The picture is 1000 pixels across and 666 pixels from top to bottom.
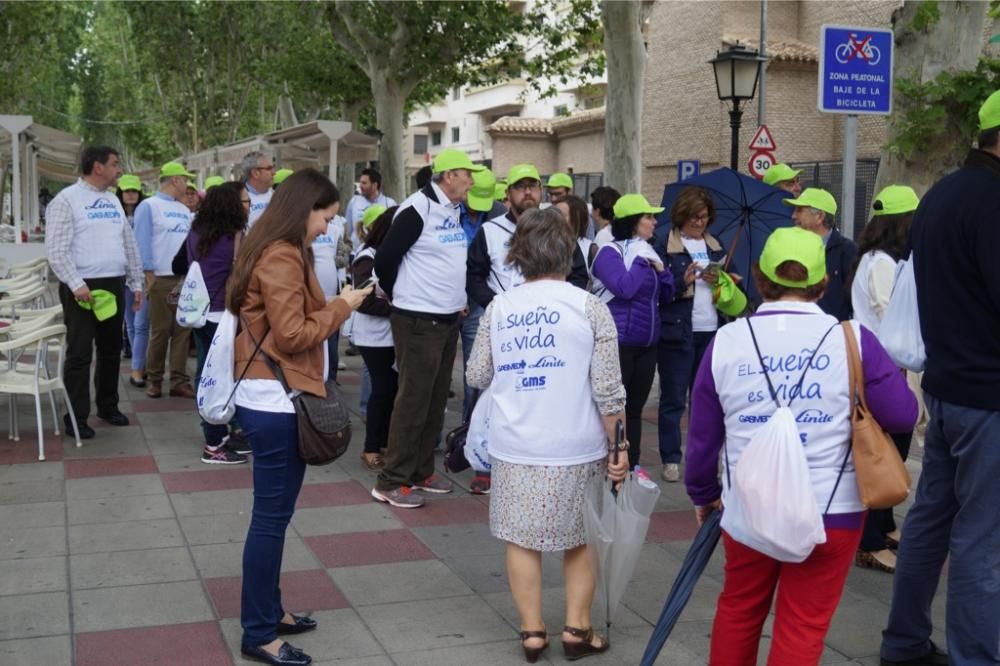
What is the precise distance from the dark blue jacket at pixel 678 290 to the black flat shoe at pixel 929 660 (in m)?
3.08

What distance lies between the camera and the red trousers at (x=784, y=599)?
352 centimetres

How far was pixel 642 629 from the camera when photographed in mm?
4820

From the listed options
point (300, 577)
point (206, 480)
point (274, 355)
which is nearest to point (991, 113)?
point (274, 355)

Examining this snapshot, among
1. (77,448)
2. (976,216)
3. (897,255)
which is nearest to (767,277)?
(976,216)

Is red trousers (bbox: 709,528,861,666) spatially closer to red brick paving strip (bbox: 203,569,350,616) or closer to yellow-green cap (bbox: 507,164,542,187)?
red brick paving strip (bbox: 203,569,350,616)

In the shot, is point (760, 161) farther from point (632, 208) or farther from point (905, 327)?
point (905, 327)

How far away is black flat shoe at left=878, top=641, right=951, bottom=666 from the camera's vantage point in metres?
4.39

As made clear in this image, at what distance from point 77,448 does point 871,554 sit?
5389 mm

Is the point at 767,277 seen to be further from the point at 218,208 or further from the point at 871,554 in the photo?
the point at 218,208

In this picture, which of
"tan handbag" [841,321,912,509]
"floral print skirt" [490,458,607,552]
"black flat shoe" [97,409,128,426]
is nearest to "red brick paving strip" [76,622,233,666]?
"floral print skirt" [490,458,607,552]

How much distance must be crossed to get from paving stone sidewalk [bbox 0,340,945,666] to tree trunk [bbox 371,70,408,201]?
61.1 feet

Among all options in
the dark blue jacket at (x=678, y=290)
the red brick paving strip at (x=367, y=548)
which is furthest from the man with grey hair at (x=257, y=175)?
the red brick paving strip at (x=367, y=548)

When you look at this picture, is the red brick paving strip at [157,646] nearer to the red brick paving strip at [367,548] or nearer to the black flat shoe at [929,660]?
the red brick paving strip at [367,548]

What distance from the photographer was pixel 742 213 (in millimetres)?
7586
